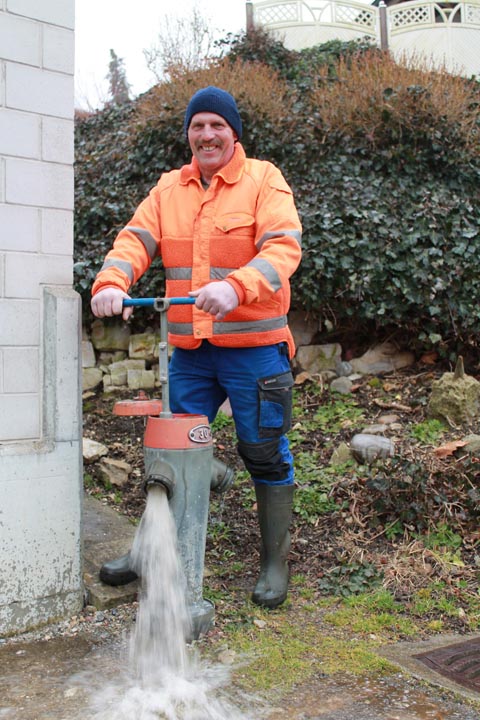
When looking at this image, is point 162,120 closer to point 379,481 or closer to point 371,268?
point 371,268

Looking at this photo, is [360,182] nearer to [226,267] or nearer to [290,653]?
[226,267]

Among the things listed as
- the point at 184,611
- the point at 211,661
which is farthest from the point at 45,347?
the point at 211,661

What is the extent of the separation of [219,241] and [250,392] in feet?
1.86

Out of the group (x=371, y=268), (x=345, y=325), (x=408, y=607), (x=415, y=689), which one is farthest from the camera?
(x=345, y=325)

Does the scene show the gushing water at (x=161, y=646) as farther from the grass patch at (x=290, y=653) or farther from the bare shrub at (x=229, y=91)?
the bare shrub at (x=229, y=91)

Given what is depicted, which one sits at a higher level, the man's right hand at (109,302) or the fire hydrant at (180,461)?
the man's right hand at (109,302)

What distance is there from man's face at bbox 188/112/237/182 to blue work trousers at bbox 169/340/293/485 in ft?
2.21

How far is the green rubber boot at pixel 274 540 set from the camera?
2.70 meters

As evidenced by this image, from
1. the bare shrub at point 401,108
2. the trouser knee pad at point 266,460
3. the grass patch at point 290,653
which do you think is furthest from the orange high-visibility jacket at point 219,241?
the bare shrub at point 401,108

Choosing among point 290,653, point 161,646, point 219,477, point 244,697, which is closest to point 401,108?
point 219,477

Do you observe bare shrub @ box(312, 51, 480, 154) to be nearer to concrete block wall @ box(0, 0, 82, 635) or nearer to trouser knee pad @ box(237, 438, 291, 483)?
concrete block wall @ box(0, 0, 82, 635)

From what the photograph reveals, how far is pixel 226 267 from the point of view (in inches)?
100

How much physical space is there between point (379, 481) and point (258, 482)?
800 millimetres

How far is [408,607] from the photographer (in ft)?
8.85
